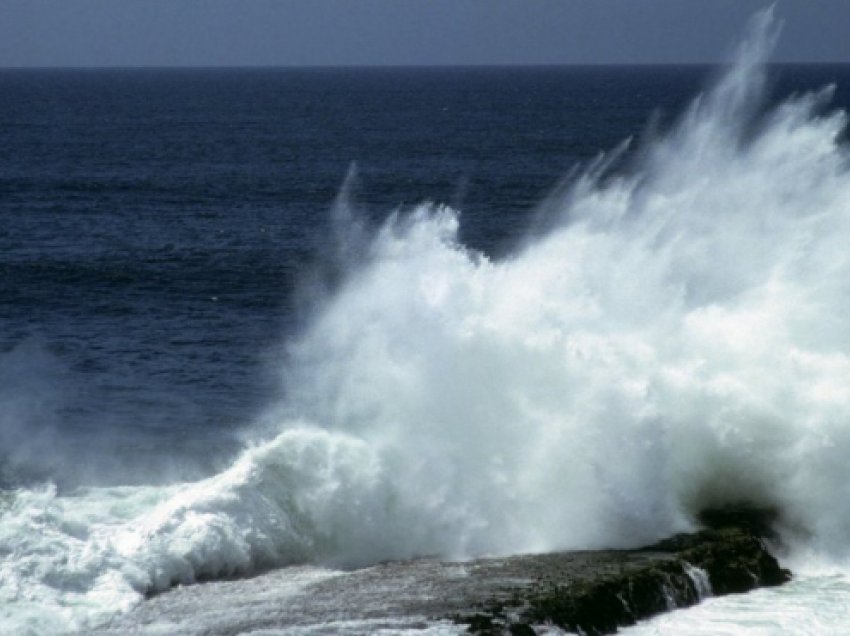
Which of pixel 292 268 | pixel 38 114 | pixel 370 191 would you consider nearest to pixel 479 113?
pixel 38 114

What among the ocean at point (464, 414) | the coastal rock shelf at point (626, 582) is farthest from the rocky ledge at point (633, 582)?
the ocean at point (464, 414)

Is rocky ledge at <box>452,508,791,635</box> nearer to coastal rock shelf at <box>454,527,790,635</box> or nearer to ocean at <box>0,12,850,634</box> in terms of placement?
coastal rock shelf at <box>454,527,790,635</box>

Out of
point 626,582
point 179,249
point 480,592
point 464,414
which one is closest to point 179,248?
point 179,249

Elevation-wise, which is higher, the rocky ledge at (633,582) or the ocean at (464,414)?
the ocean at (464,414)

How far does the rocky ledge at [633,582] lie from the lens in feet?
67.7

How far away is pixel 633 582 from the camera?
21.8 meters

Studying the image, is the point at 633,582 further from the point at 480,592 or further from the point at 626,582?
the point at 480,592

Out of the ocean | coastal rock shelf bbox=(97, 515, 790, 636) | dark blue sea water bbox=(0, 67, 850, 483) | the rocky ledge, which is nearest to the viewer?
coastal rock shelf bbox=(97, 515, 790, 636)

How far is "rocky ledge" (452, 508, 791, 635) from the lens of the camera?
20.6 m

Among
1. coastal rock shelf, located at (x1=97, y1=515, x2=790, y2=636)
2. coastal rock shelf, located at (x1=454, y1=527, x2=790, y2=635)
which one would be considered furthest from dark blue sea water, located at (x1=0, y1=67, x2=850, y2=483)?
coastal rock shelf, located at (x1=454, y1=527, x2=790, y2=635)

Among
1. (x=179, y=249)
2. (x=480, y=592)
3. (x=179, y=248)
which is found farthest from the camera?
(x=179, y=248)

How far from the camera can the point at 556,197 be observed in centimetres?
7788

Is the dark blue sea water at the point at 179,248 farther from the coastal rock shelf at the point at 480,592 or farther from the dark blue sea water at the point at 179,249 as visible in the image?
the coastal rock shelf at the point at 480,592

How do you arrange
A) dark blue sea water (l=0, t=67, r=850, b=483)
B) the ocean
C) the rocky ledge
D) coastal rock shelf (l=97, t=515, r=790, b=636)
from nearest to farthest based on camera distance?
coastal rock shelf (l=97, t=515, r=790, b=636) → the rocky ledge → the ocean → dark blue sea water (l=0, t=67, r=850, b=483)
